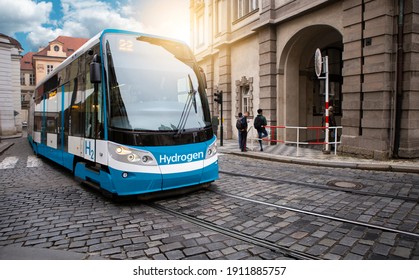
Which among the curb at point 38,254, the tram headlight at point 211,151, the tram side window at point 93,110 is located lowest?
the curb at point 38,254

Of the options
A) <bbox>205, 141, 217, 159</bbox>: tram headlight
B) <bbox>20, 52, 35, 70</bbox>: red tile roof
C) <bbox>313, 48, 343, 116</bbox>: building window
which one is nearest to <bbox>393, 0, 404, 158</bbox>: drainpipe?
<bbox>313, 48, 343, 116</bbox>: building window

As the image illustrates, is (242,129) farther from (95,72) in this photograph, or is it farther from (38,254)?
(38,254)

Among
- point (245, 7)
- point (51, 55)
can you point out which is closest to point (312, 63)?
point (245, 7)

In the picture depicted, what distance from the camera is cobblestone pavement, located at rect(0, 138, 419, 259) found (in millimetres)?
3414

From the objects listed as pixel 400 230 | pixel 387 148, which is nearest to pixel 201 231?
pixel 400 230

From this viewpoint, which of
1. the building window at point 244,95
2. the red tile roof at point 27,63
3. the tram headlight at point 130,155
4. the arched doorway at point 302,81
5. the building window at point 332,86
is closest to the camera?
the tram headlight at point 130,155

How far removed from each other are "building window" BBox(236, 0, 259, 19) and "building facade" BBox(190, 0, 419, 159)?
0.05 metres

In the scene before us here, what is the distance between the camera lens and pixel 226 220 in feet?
14.4

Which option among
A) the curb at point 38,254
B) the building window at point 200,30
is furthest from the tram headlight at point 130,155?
the building window at point 200,30

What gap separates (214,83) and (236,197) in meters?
16.8

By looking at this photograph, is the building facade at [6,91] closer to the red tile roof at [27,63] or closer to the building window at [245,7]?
the building window at [245,7]

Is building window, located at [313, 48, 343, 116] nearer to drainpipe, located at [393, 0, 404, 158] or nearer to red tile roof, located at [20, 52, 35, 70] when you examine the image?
drainpipe, located at [393, 0, 404, 158]

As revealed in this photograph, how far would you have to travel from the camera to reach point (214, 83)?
21641 mm

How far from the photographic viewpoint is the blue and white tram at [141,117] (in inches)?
202
